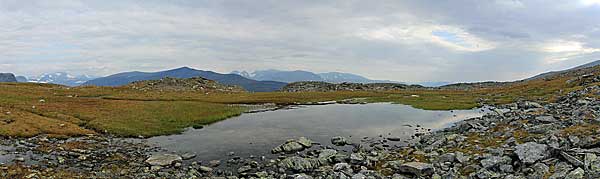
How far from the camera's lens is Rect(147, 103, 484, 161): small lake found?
37625 mm

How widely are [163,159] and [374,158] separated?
1738 cm

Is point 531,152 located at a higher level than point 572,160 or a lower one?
lower

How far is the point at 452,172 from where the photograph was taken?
23.1 m

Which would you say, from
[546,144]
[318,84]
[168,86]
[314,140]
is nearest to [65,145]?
[314,140]

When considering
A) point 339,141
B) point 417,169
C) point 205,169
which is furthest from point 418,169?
point 339,141

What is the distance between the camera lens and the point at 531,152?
2244 cm

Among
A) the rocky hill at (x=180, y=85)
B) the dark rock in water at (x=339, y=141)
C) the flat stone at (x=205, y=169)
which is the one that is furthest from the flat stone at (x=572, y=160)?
the rocky hill at (x=180, y=85)

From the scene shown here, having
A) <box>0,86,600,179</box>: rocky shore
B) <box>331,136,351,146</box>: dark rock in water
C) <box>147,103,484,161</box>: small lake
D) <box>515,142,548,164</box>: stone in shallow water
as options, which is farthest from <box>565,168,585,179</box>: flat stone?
<box>331,136,351,146</box>: dark rock in water

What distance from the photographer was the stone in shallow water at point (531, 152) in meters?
21.6

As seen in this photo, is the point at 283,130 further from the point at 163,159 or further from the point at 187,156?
the point at 163,159

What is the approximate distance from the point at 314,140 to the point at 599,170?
89.6 ft

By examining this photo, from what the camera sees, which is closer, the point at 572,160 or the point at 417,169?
the point at 572,160

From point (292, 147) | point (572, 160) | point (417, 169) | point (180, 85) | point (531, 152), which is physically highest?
point (180, 85)

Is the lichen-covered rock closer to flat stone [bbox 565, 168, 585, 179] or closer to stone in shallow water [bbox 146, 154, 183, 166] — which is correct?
flat stone [bbox 565, 168, 585, 179]
